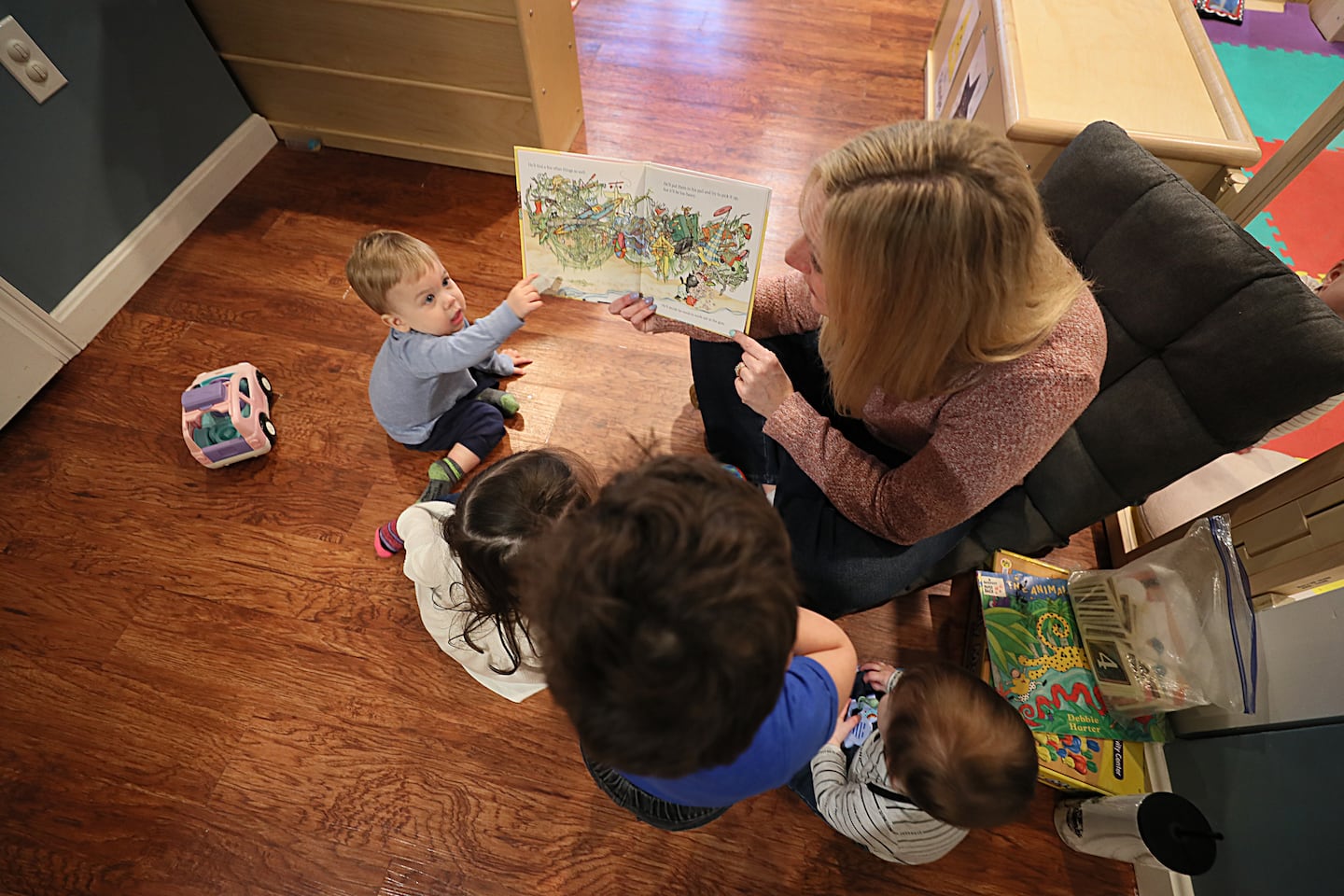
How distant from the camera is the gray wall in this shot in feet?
5.60

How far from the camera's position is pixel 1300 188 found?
6.88ft

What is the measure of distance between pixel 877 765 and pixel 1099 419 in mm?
726

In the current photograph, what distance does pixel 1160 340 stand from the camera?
41.4 inches

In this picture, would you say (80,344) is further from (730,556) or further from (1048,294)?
(1048,294)

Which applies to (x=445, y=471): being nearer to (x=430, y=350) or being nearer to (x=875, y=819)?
(x=430, y=350)

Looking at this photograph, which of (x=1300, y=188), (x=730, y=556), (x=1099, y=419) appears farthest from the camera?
(x=1300, y=188)

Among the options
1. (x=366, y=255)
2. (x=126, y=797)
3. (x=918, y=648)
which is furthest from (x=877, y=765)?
(x=126, y=797)

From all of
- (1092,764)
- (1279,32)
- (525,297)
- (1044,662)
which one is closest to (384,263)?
(525,297)

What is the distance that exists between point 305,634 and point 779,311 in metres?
1.34

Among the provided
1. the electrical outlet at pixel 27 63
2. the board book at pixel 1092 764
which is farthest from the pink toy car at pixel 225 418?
the board book at pixel 1092 764

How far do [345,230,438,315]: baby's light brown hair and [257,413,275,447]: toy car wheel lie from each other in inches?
23.2

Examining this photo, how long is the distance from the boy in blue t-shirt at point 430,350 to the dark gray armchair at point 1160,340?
1.05 metres

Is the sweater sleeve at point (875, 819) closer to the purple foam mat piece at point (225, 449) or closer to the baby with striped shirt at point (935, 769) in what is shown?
the baby with striped shirt at point (935, 769)

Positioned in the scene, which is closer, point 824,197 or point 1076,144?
point 824,197
